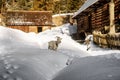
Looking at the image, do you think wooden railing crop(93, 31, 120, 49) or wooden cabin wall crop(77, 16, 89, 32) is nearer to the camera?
wooden railing crop(93, 31, 120, 49)

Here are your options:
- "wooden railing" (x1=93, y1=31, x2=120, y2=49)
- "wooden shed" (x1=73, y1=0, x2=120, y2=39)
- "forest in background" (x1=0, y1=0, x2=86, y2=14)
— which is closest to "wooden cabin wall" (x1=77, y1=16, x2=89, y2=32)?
"wooden shed" (x1=73, y1=0, x2=120, y2=39)

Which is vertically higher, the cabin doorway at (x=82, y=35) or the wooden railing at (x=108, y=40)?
the wooden railing at (x=108, y=40)

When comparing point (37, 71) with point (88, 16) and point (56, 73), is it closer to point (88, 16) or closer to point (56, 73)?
point (56, 73)

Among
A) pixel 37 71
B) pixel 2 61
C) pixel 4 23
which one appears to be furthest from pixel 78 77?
pixel 4 23

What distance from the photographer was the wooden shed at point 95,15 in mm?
22739

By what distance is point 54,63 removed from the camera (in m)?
8.38

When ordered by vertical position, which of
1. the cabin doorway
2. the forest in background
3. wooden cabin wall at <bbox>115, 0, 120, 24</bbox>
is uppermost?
the forest in background

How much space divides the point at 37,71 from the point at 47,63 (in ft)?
4.02

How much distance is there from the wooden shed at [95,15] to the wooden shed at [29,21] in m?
8.19

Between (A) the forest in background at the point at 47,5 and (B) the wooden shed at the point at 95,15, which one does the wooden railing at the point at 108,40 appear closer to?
(B) the wooden shed at the point at 95,15

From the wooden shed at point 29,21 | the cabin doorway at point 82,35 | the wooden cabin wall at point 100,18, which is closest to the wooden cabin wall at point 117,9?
the wooden cabin wall at point 100,18

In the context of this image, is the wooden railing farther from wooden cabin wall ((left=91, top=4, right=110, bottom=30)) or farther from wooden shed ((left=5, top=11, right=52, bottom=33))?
wooden shed ((left=5, top=11, right=52, bottom=33))

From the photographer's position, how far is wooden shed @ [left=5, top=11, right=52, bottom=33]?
42.1m

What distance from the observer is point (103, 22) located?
24422mm
